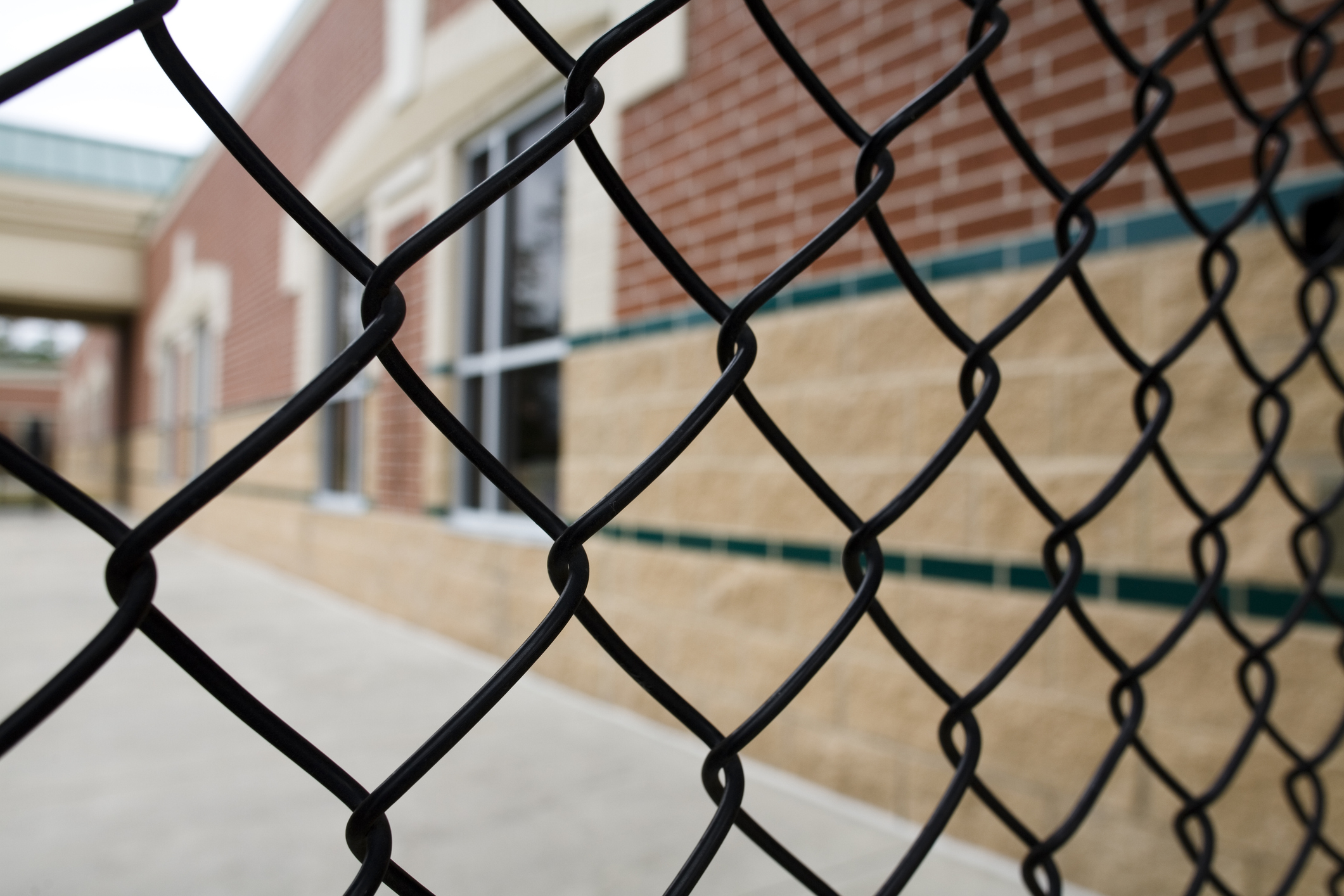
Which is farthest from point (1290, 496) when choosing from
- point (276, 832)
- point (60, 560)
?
point (60, 560)

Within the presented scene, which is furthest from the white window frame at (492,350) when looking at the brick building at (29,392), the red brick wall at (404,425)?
the brick building at (29,392)

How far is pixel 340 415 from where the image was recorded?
6.68 metres

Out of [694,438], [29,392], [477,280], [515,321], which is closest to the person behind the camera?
[694,438]

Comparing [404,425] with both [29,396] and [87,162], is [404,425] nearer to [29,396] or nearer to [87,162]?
[87,162]

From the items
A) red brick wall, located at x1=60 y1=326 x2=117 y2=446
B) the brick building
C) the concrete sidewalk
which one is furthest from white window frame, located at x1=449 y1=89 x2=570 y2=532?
the brick building

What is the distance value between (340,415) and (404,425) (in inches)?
70.4

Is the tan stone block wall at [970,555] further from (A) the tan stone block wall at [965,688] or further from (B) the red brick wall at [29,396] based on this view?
(B) the red brick wall at [29,396]

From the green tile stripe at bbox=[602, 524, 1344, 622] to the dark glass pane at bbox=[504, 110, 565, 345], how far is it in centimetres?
175

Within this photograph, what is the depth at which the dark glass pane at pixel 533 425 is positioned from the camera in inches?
168

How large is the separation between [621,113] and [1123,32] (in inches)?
76.2

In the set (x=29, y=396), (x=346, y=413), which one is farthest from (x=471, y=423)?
(x=29, y=396)

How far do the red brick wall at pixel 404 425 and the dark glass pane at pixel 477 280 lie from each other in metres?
0.37

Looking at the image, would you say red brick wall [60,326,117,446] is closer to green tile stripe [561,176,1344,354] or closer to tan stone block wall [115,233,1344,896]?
tan stone block wall [115,233,1344,896]

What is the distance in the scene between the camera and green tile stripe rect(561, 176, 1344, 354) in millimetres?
1805
